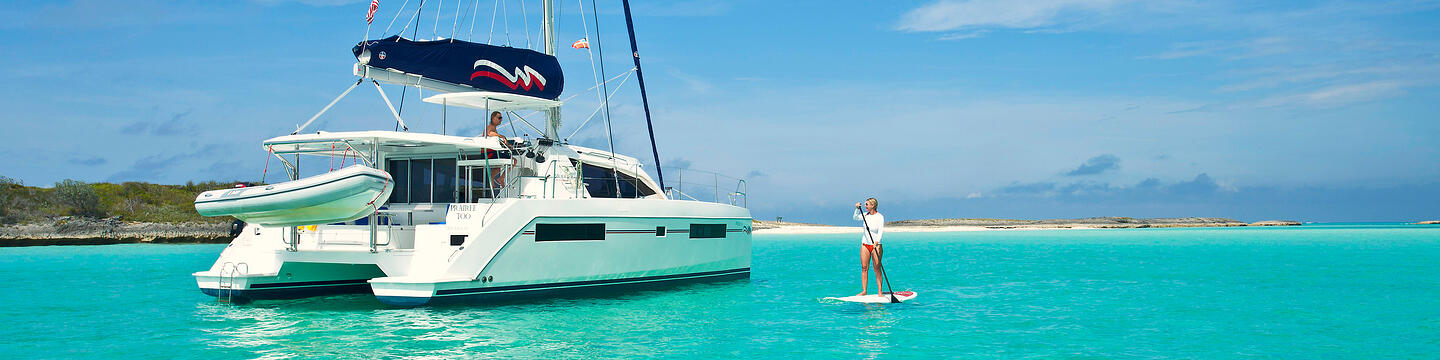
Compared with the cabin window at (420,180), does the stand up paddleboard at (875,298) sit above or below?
below

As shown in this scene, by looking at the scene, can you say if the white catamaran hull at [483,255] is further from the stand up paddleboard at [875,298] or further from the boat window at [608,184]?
the stand up paddleboard at [875,298]

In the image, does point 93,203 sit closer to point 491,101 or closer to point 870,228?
point 491,101

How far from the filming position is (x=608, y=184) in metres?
16.6

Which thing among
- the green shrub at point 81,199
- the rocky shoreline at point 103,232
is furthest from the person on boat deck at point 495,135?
the green shrub at point 81,199

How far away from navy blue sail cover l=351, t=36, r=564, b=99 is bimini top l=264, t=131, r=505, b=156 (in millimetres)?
1370

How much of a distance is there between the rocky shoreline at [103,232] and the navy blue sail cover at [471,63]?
3771 centimetres

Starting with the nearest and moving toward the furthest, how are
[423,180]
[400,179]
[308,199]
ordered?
[308,199]
[423,180]
[400,179]

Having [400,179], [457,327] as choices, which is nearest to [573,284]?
[457,327]

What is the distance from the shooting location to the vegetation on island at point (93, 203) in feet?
171

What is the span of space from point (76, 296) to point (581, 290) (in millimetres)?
9270

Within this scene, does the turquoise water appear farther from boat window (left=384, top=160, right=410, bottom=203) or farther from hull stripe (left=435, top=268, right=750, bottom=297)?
boat window (left=384, top=160, right=410, bottom=203)

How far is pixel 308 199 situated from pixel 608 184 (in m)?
6.12

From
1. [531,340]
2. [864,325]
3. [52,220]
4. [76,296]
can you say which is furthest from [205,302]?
[52,220]

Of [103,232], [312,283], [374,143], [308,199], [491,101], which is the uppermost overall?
[491,101]
